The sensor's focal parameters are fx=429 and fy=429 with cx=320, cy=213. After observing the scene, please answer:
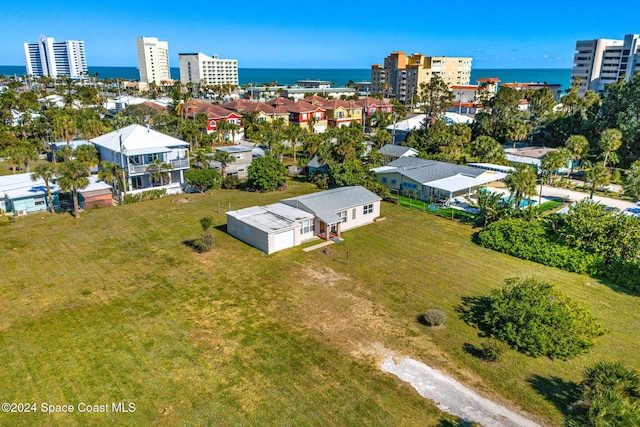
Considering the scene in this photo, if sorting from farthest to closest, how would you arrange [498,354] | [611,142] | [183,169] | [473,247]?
[611,142] → [183,169] → [473,247] → [498,354]

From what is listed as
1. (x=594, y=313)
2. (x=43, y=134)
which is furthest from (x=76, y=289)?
(x=43, y=134)

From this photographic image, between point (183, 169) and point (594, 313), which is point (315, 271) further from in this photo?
point (183, 169)

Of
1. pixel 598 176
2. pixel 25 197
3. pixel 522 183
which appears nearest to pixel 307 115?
pixel 598 176

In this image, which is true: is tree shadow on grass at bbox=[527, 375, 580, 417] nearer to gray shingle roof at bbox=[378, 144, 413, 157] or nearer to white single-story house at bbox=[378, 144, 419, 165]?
white single-story house at bbox=[378, 144, 419, 165]

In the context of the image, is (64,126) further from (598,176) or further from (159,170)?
(598,176)

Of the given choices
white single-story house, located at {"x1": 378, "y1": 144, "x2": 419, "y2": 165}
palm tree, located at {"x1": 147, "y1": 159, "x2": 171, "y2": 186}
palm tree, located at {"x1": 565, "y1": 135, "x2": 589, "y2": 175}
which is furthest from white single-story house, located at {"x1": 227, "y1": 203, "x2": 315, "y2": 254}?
palm tree, located at {"x1": 565, "y1": 135, "x2": 589, "y2": 175}

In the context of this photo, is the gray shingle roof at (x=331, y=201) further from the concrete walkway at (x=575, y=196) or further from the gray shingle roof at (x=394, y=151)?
the gray shingle roof at (x=394, y=151)
